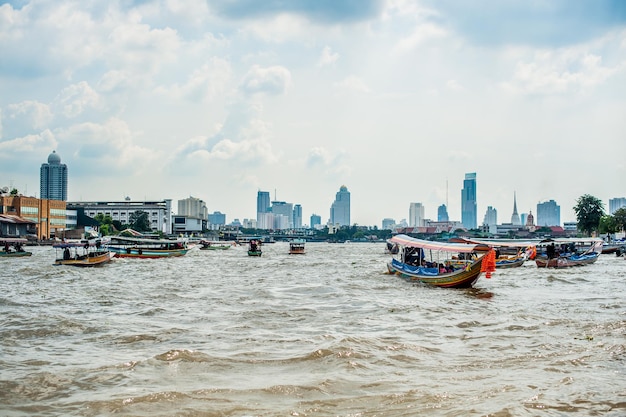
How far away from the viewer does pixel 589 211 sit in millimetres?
84375

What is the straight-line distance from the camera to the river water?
8539mm

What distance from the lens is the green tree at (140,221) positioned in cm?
12300

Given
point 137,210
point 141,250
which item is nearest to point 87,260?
point 141,250

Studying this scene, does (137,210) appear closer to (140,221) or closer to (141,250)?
(140,221)

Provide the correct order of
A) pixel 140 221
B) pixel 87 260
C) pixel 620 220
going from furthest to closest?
1. pixel 140 221
2. pixel 620 220
3. pixel 87 260

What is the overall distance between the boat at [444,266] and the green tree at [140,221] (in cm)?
9857

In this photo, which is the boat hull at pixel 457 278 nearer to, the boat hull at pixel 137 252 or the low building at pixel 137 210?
the boat hull at pixel 137 252

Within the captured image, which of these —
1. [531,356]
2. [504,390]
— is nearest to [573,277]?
[531,356]

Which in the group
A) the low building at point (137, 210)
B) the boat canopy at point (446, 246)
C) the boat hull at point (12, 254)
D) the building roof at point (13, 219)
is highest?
the low building at point (137, 210)

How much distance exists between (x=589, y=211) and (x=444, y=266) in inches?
2575

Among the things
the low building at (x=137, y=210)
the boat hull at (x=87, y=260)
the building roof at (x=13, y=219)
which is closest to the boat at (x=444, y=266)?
the boat hull at (x=87, y=260)

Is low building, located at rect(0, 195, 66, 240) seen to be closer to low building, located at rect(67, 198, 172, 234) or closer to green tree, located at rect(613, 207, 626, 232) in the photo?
low building, located at rect(67, 198, 172, 234)

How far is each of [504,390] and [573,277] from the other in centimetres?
2579

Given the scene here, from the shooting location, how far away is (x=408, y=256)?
3188 cm
